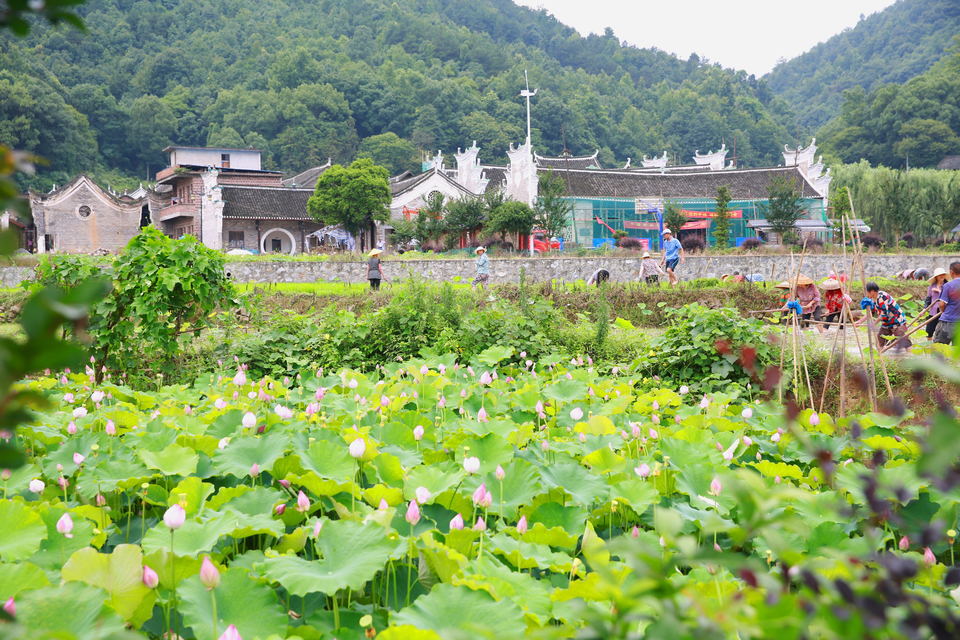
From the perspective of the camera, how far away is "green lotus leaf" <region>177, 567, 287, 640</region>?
1800 millimetres

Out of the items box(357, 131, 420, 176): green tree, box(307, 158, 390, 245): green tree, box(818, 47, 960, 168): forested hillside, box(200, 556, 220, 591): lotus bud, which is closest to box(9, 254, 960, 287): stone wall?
box(307, 158, 390, 245): green tree

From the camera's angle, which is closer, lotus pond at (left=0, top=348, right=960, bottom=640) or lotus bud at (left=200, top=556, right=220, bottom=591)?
lotus pond at (left=0, top=348, right=960, bottom=640)

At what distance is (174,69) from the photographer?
203 ft

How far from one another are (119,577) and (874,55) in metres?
97.4

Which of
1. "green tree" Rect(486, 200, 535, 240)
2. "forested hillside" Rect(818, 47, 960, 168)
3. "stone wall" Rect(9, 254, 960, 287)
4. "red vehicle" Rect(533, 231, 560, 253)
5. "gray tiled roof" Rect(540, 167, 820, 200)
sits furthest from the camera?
"forested hillside" Rect(818, 47, 960, 168)

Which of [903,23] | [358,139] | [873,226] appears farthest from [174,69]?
[903,23]

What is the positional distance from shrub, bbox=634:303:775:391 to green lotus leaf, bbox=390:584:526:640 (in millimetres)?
4991

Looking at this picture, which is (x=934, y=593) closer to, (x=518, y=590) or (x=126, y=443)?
(x=518, y=590)

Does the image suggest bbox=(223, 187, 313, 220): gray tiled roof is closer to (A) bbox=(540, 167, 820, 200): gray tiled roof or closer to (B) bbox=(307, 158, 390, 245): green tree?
(B) bbox=(307, 158, 390, 245): green tree

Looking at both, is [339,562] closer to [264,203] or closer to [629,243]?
[629,243]

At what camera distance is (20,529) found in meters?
2.17

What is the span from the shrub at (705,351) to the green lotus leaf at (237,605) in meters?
5.03

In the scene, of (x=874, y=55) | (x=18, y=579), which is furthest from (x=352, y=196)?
(x=874, y=55)

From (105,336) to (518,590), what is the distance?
5488mm
